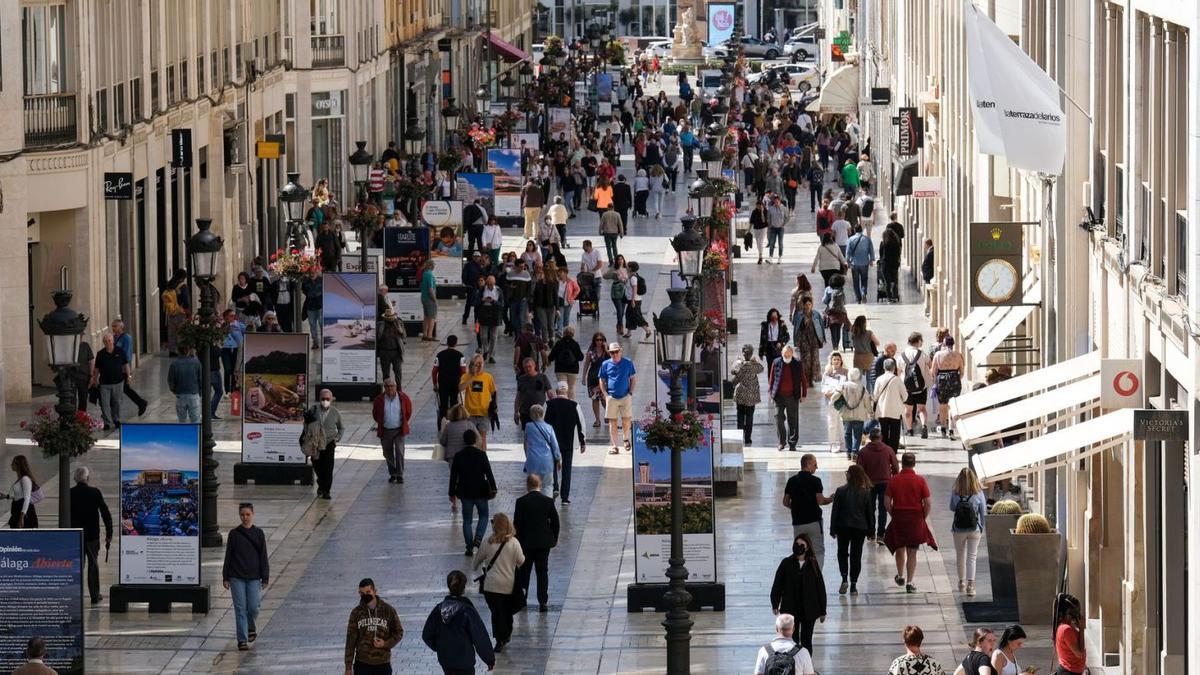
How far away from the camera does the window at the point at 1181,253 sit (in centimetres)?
1702

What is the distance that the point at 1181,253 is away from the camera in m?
17.3

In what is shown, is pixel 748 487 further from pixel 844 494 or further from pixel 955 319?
pixel 955 319

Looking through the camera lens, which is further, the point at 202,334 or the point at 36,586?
the point at 202,334

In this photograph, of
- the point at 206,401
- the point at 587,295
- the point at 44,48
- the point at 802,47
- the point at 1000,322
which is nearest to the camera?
the point at 206,401

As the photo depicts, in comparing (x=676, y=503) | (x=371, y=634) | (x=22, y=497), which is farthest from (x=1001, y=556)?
(x=22, y=497)

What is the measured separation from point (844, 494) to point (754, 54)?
4314 inches

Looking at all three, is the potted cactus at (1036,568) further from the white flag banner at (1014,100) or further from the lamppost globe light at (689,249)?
the lamppost globe light at (689,249)

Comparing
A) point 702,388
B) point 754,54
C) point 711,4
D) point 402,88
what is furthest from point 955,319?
point 711,4

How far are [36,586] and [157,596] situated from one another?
118 inches

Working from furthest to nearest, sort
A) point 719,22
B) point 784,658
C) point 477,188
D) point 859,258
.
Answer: point 719,22
point 477,188
point 859,258
point 784,658

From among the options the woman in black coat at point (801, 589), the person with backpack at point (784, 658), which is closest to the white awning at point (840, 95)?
the woman in black coat at point (801, 589)

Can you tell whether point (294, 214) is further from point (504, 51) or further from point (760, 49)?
point (760, 49)

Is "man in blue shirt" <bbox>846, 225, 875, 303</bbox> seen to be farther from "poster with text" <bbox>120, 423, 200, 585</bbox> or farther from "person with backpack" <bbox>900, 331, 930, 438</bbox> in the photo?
"poster with text" <bbox>120, 423, 200, 585</bbox>

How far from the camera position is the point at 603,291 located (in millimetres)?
46312
